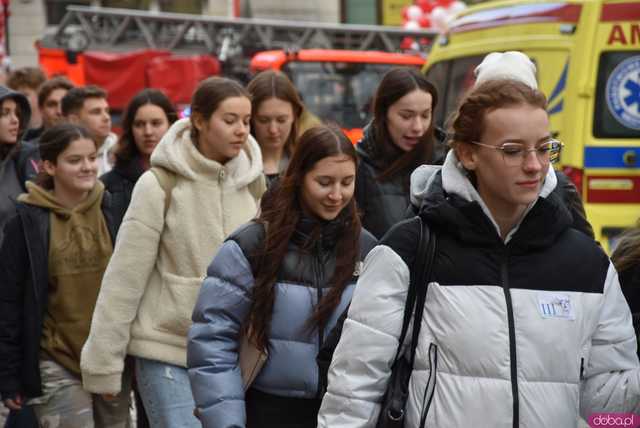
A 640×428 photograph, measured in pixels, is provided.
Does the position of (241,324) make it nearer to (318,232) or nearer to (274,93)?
(318,232)

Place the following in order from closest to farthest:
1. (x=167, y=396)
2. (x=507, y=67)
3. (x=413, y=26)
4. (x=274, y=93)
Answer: (x=507, y=67)
(x=167, y=396)
(x=274, y=93)
(x=413, y=26)

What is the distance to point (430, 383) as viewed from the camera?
2.73m

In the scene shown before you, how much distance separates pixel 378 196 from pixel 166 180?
87 centimetres

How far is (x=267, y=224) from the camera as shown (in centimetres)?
378

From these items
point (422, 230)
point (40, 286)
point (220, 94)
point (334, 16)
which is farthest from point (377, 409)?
point (334, 16)

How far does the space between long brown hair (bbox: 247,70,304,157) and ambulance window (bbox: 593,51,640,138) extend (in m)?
3.41

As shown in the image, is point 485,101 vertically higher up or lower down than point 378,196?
higher up

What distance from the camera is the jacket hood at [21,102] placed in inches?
255

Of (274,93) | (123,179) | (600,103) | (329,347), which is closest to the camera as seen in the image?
(329,347)

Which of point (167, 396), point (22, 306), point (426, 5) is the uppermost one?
point (426, 5)

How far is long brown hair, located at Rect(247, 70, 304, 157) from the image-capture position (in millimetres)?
5387

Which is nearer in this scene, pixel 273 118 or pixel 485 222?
pixel 485 222

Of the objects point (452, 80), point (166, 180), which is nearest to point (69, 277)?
point (166, 180)

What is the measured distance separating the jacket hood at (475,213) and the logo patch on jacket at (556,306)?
127mm
